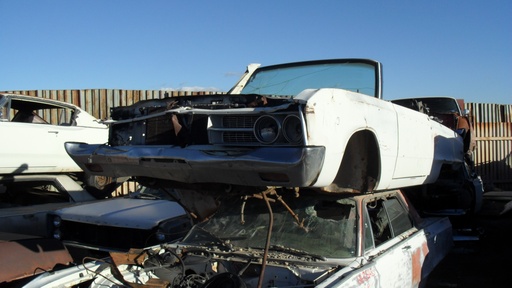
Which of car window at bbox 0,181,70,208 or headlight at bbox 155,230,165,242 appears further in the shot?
car window at bbox 0,181,70,208

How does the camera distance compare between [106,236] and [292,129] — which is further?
[106,236]

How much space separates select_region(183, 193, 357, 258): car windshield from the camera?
3.61 m

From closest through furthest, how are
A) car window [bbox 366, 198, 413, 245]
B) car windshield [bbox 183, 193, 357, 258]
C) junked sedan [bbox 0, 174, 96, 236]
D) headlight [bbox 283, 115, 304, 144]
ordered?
headlight [bbox 283, 115, 304, 144] < car windshield [bbox 183, 193, 357, 258] < car window [bbox 366, 198, 413, 245] < junked sedan [bbox 0, 174, 96, 236]

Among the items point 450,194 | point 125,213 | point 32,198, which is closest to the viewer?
point 125,213

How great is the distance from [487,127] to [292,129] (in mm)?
11566

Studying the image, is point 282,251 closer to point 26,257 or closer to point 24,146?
point 26,257

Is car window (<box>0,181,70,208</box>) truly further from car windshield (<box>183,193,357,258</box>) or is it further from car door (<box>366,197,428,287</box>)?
car door (<box>366,197,428,287</box>)

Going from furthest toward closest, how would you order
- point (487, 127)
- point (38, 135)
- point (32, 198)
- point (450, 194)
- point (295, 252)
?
point (487, 127)
point (32, 198)
point (38, 135)
point (450, 194)
point (295, 252)

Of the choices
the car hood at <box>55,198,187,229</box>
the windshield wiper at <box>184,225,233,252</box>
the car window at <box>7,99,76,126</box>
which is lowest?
the car hood at <box>55,198,187,229</box>

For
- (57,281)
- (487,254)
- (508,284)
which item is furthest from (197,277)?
(487,254)

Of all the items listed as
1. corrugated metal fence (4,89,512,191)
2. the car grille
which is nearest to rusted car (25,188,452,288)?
the car grille

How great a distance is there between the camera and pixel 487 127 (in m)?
13.0

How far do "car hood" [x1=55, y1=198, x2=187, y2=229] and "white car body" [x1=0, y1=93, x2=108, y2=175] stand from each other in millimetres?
1154

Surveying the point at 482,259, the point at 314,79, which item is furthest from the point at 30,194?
the point at 482,259
